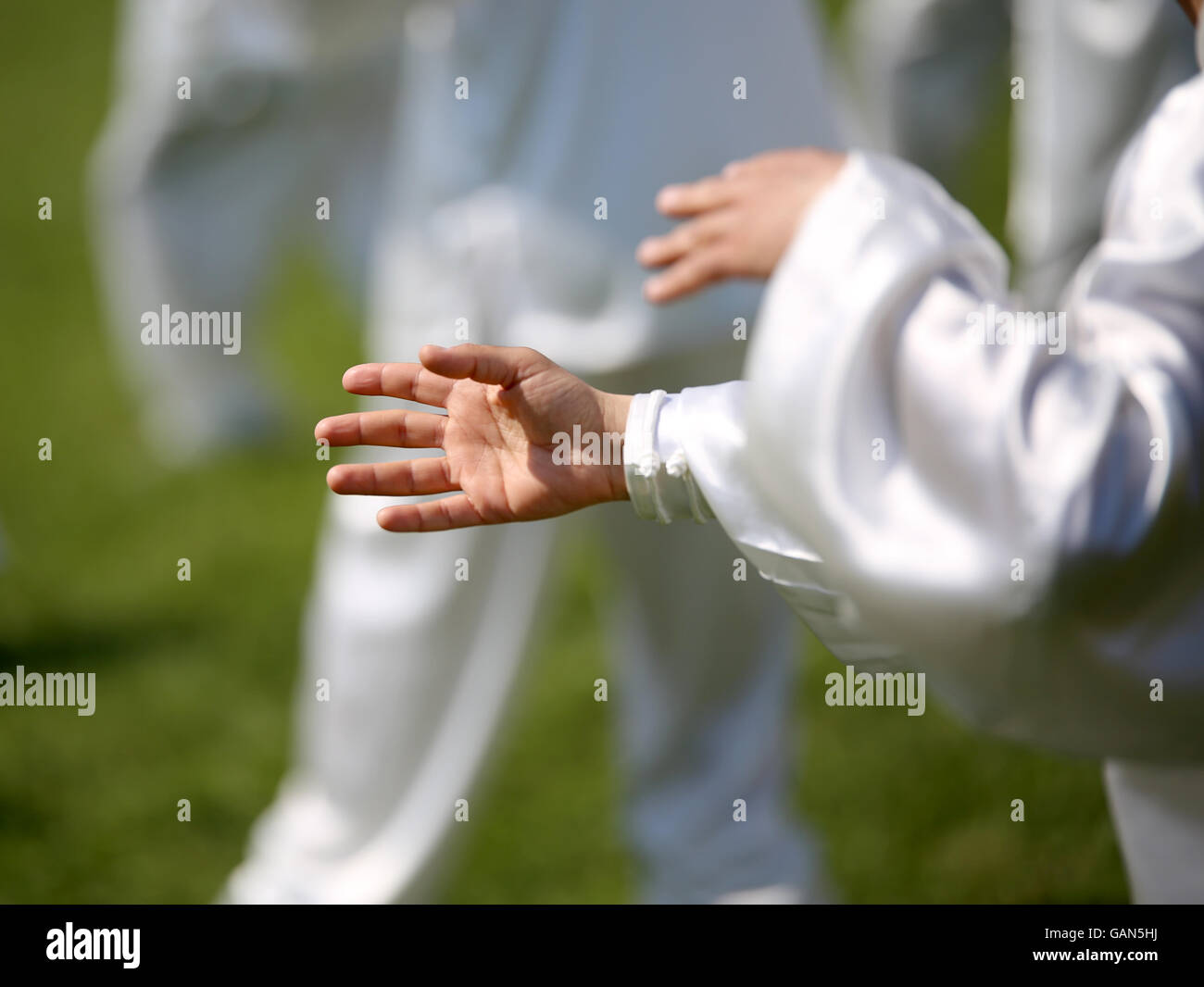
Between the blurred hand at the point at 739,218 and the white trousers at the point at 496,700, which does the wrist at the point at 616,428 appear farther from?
the white trousers at the point at 496,700

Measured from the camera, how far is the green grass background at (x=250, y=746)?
2387 millimetres

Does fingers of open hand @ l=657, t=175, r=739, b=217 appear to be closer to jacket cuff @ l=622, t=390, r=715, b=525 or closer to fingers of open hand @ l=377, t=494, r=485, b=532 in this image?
jacket cuff @ l=622, t=390, r=715, b=525

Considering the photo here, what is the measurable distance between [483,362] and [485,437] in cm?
10

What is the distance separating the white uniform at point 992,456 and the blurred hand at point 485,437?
108 millimetres

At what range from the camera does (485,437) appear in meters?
1.22

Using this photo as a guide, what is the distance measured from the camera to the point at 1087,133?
7.97ft

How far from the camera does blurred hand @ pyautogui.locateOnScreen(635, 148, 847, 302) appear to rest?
1332mm

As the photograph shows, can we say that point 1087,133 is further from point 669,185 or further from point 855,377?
point 855,377

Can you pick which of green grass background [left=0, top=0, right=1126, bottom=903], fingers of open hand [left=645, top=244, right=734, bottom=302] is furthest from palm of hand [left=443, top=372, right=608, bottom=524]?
green grass background [left=0, top=0, right=1126, bottom=903]

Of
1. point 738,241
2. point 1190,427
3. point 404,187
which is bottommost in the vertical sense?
point 1190,427
